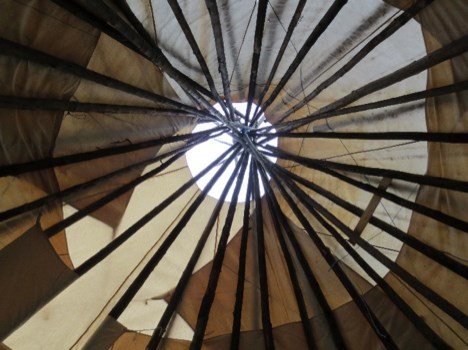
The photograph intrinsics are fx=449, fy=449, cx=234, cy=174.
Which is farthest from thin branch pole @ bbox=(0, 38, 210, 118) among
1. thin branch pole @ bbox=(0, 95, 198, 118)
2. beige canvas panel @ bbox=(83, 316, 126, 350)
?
beige canvas panel @ bbox=(83, 316, 126, 350)

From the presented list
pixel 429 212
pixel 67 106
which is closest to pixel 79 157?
pixel 67 106

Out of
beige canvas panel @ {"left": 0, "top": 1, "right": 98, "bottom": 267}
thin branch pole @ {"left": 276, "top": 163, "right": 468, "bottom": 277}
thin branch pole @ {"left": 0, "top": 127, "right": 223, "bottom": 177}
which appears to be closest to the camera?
beige canvas panel @ {"left": 0, "top": 1, "right": 98, "bottom": 267}

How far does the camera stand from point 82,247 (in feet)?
20.0

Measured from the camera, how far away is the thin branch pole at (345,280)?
603cm

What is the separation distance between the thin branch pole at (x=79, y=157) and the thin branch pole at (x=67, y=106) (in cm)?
45

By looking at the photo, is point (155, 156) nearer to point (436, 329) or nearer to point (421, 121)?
point (421, 121)

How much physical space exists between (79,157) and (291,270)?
11.0 feet

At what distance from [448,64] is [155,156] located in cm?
394

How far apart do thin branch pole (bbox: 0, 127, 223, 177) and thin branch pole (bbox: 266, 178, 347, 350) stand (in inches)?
62.0

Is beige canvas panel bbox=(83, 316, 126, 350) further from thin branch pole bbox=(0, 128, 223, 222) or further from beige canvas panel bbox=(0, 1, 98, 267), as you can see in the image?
thin branch pole bbox=(0, 128, 223, 222)

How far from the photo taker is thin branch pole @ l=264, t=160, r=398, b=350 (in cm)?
603

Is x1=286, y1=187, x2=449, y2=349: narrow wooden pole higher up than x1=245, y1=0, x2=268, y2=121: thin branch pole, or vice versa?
x1=245, y1=0, x2=268, y2=121: thin branch pole

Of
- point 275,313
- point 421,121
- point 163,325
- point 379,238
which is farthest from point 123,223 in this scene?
point 421,121

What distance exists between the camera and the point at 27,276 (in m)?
4.96
